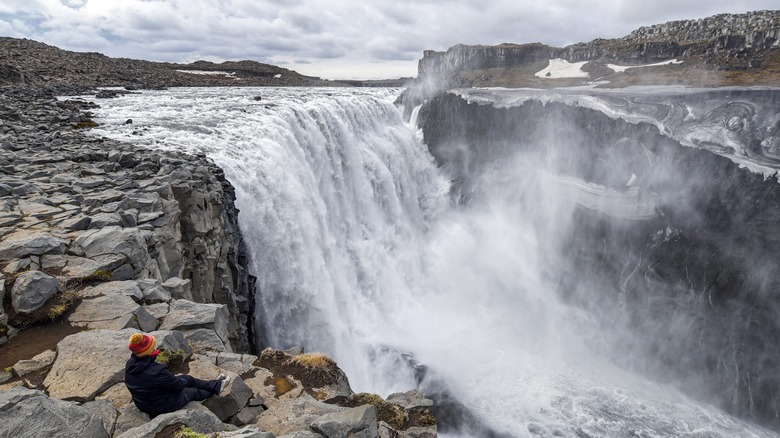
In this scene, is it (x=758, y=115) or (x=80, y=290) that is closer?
(x=80, y=290)

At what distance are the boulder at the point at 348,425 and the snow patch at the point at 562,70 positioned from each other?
34.2 metres

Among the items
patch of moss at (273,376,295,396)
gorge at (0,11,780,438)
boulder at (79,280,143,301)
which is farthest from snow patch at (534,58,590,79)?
boulder at (79,280,143,301)

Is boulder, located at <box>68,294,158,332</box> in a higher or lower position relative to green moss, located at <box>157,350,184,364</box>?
higher

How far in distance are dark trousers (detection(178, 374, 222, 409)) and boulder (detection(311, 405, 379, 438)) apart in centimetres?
138

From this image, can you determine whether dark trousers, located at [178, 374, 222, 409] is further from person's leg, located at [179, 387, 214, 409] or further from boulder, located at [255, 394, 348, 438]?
boulder, located at [255, 394, 348, 438]

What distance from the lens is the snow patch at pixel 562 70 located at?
114 feet

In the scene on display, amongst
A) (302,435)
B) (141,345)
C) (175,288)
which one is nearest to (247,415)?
(302,435)

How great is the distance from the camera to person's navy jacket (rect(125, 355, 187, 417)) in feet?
15.9

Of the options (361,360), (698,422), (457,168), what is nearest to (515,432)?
(361,360)

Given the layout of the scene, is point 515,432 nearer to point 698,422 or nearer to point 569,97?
point 698,422

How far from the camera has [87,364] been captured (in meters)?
5.63

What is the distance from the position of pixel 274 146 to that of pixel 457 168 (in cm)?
1802

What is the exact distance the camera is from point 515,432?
50.8ft

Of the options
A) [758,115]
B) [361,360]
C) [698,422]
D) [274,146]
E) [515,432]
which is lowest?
[698,422]
